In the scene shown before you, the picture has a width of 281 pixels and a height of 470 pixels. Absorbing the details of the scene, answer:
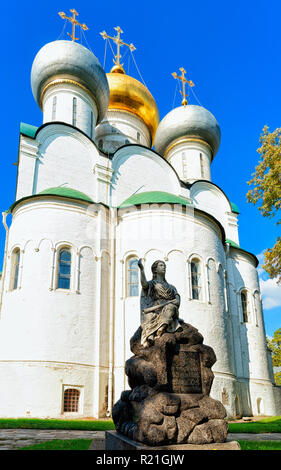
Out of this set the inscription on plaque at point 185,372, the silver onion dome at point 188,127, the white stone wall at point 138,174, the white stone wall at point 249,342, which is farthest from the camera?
the silver onion dome at point 188,127

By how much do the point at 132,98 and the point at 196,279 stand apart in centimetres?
1327

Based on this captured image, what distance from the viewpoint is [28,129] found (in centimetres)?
1522

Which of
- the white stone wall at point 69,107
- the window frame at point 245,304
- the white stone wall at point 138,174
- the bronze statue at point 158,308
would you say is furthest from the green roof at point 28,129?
the bronze statue at point 158,308

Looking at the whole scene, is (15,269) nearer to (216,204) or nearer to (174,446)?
(174,446)

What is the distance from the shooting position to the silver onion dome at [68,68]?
17078 millimetres

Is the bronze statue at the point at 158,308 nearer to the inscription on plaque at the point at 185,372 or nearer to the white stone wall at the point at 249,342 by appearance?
the inscription on plaque at the point at 185,372

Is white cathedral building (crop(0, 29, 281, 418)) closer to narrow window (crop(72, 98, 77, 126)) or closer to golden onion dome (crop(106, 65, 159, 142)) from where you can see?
narrow window (crop(72, 98, 77, 126))

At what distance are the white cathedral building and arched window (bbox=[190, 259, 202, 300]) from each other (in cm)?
3

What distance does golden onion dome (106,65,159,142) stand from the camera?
2194 centimetres

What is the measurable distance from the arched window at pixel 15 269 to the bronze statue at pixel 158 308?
7.73 m

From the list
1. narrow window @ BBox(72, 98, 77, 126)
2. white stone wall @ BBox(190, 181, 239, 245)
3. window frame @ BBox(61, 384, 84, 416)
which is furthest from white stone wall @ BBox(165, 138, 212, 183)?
window frame @ BBox(61, 384, 84, 416)

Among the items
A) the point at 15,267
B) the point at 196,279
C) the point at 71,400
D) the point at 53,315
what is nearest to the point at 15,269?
the point at 15,267
